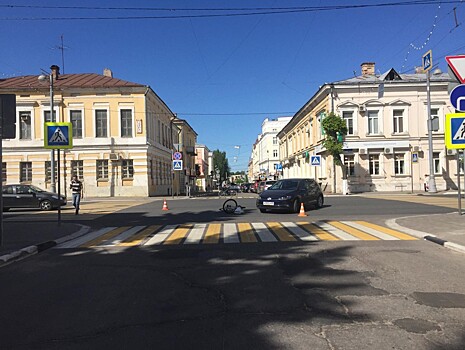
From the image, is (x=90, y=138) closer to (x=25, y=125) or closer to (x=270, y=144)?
(x=25, y=125)

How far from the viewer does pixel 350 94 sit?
3809 centimetres

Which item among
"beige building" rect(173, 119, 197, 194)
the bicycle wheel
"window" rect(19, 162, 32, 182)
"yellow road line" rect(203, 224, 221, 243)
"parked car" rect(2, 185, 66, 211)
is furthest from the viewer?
"beige building" rect(173, 119, 197, 194)

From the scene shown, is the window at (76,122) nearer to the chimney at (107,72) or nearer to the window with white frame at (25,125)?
the window with white frame at (25,125)

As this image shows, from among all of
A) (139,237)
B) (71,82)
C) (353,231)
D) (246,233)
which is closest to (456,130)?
(353,231)

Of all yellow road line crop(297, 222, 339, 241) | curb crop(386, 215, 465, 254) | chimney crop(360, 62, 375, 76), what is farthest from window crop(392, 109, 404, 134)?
yellow road line crop(297, 222, 339, 241)

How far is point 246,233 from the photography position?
35.7 feet

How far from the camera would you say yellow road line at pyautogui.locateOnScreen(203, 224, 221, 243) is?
32.0 ft

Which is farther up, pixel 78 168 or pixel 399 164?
pixel 78 168

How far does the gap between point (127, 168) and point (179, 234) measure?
28753 millimetres

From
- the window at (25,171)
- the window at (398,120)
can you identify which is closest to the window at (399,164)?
the window at (398,120)

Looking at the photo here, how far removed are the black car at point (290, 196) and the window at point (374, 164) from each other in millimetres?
20486

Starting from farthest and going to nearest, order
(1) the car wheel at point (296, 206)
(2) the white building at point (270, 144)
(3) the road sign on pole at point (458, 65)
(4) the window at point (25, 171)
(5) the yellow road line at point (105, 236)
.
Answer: (2) the white building at point (270, 144) < (4) the window at point (25, 171) < (1) the car wheel at point (296, 206) < (5) the yellow road line at point (105, 236) < (3) the road sign on pole at point (458, 65)

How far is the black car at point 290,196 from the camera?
669 inches

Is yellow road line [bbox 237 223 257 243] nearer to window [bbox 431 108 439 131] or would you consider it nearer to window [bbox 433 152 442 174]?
window [bbox 431 108 439 131]
